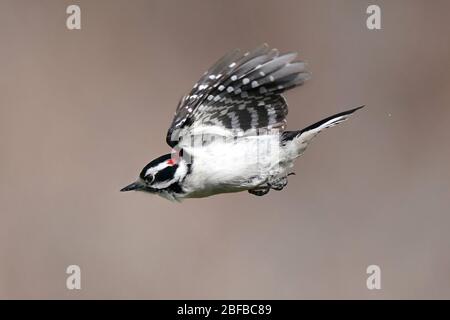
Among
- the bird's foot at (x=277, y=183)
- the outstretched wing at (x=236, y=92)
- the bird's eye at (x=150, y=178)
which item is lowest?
the bird's foot at (x=277, y=183)

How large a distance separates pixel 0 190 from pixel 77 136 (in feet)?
2.51

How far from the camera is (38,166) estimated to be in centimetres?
729

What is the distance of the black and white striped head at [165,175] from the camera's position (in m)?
4.17

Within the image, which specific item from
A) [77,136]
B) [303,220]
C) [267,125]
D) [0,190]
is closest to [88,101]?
[77,136]

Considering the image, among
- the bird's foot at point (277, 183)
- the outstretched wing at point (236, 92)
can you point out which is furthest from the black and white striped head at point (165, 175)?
the bird's foot at point (277, 183)

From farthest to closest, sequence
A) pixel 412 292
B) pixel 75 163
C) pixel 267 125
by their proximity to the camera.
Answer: pixel 75 163 < pixel 412 292 < pixel 267 125

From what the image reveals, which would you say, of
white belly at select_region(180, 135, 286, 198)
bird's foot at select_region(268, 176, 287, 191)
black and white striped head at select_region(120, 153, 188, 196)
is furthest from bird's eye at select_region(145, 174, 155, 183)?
bird's foot at select_region(268, 176, 287, 191)

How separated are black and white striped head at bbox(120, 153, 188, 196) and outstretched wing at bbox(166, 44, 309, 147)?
0.33ft

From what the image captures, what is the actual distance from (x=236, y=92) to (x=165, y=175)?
519mm

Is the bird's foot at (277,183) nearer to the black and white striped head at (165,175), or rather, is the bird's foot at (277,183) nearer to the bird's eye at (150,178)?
the black and white striped head at (165,175)

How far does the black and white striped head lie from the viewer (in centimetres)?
417

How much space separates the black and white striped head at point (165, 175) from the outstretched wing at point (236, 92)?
10cm

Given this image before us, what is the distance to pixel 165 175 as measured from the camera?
4176 millimetres

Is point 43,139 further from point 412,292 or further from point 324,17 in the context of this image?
point 412,292
